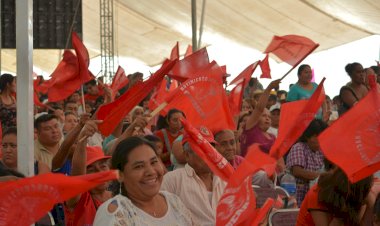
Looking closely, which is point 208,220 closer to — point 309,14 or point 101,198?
point 101,198

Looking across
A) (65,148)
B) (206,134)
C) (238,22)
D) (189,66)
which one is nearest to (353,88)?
(189,66)

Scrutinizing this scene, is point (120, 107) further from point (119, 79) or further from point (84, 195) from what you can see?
point (119, 79)

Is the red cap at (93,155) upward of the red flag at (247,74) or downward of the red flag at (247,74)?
downward

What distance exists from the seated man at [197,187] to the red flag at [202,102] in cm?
97

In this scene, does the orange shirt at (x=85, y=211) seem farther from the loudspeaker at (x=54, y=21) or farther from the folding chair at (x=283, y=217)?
the loudspeaker at (x=54, y=21)

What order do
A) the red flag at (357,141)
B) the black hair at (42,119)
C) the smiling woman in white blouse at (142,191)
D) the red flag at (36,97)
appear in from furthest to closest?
the red flag at (36,97) → the black hair at (42,119) → the smiling woman in white blouse at (142,191) → the red flag at (357,141)

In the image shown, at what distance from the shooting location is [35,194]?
3.88m

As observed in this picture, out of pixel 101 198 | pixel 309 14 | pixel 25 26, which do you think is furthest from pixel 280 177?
pixel 309 14

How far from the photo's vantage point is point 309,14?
21.3 meters

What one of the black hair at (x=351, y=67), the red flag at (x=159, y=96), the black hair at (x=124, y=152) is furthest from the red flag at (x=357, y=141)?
the black hair at (x=351, y=67)

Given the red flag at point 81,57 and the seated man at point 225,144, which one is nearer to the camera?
the red flag at point 81,57

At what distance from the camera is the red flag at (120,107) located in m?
5.76

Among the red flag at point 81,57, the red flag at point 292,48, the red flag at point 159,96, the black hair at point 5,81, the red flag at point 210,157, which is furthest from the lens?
the red flag at point 159,96

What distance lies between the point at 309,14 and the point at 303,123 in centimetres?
1634
